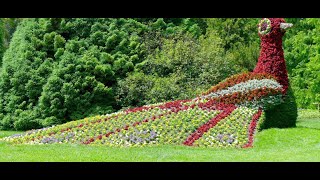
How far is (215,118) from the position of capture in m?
12.7

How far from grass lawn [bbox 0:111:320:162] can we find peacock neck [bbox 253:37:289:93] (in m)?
2.36

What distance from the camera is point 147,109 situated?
1402cm

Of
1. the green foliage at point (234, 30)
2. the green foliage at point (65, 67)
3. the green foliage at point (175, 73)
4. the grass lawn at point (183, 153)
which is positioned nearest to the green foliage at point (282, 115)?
the grass lawn at point (183, 153)

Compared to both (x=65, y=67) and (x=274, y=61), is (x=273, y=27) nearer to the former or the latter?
(x=274, y=61)

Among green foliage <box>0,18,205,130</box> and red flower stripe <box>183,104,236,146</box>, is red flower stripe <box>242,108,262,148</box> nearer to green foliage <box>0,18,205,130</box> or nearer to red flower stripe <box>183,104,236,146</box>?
red flower stripe <box>183,104,236,146</box>

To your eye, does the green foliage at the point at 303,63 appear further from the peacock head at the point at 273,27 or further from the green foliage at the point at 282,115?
the green foliage at the point at 282,115

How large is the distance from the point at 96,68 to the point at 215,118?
7.71 m

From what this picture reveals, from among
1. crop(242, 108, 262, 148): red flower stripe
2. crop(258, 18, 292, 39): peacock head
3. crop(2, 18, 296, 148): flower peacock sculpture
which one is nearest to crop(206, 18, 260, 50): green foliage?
crop(258, 18, 292, 39): peacock head

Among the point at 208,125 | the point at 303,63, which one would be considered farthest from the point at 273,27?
the point at 303,63

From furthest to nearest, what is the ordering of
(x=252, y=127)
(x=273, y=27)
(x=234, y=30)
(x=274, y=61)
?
1. (x=234, y=30)
2. (x=273, y=27)
3. (x=274, y=61)
4. (x=252, y=127)

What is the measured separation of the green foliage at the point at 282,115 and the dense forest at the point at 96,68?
5.61 metres

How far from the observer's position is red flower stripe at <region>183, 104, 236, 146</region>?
11570 millimetres

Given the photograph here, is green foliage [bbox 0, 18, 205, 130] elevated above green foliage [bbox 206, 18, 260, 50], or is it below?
below
